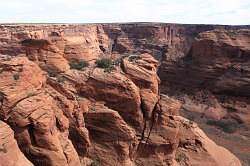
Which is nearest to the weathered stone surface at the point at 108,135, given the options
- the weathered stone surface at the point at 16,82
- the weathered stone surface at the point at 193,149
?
the weathered stone surface at the point at 16,82

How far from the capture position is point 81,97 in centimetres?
2666

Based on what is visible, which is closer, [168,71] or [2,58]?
[2,58]

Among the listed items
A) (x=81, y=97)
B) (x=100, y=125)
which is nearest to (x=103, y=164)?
(x=100, y=125)

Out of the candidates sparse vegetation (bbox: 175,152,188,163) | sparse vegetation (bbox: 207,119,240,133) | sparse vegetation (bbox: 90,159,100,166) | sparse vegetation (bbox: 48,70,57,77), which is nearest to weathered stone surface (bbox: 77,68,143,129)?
sparse vegetation (bbox: 48,70,57,77)

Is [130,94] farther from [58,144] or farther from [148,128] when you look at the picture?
[58,144]

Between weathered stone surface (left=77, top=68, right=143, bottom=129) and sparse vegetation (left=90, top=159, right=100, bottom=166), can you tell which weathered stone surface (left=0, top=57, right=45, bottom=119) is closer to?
weathered stone surface (left=77, top=68, right=143, bottom=129)

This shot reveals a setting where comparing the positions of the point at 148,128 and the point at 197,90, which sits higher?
the point at 148,128

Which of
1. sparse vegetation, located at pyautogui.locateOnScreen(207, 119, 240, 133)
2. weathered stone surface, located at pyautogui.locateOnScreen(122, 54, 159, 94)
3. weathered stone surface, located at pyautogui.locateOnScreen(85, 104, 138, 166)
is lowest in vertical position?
sparse vegetation, located at pyautogui.locateOnScreen(207, 119, 240, 133)

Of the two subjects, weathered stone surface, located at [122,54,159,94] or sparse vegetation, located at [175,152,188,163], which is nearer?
weathered stone surface, located at [122,54,159,94]

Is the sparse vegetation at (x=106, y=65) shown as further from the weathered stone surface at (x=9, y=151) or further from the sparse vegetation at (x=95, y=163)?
the weathered stone surface at (x=9, y=151)

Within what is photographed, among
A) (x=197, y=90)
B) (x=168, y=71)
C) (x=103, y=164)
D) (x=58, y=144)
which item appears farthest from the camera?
(x=168, y=71)

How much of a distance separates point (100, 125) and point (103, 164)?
2.24 meters

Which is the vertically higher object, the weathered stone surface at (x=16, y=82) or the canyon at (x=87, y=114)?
the weathered stone surface at (x=16, y=82)

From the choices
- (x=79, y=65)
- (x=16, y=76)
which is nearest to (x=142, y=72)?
(x=79, y=65)
